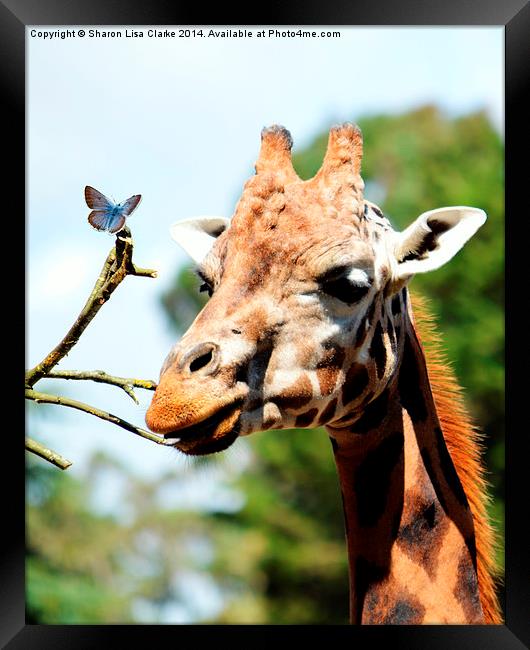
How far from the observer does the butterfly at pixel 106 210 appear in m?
5.42

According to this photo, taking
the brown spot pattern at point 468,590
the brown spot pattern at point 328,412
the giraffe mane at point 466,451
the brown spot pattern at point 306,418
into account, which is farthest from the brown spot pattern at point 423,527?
the brown spot pattern at point 306,418

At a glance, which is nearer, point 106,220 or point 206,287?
point 106,220

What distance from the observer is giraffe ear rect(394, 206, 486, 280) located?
631 centimetres

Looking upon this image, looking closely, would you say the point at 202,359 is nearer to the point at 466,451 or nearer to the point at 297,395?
the point at 297,395

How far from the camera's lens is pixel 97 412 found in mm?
5348

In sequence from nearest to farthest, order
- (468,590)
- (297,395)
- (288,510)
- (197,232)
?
1. (297,395)
2. (468,590)
3. (197,232)
4. (288,510)

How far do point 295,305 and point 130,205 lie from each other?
1.12 metres

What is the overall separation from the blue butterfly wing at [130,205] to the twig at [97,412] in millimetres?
1031

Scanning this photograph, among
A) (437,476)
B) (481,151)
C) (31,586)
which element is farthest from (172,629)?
(481,151)

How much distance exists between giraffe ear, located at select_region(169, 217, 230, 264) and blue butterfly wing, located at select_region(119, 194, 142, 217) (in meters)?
1.45
